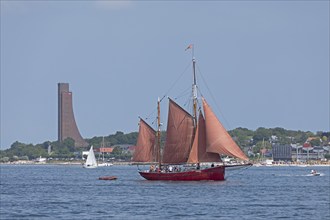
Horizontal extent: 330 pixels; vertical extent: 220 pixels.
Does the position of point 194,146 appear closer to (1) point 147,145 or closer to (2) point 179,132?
(2) point 179,132

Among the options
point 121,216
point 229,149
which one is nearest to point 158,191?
point 229,149

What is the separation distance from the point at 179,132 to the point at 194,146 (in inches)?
113

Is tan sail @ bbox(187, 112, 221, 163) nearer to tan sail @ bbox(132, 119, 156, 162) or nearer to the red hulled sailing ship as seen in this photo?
the red hulled sailing ship

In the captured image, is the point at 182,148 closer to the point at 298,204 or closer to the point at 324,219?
the point at 298,204

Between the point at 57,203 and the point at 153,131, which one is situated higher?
the point at 153,131

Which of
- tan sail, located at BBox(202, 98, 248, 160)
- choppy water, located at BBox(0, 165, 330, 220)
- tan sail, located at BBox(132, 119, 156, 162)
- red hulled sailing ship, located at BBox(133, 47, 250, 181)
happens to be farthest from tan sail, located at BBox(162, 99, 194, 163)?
choppy water, located at BBox(0, 165, 330, 220)

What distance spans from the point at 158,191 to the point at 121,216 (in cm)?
3097

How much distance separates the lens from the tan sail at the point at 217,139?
117 metres

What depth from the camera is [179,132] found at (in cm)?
12288

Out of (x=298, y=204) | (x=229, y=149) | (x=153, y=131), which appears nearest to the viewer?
(x=298, y=204)

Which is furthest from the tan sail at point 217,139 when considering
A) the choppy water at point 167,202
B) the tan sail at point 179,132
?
the choppy water at point 167,202

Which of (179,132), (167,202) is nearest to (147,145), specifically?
(179,132)

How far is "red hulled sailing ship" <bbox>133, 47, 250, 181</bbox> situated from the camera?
388ft

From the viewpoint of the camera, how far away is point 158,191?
345 ft
